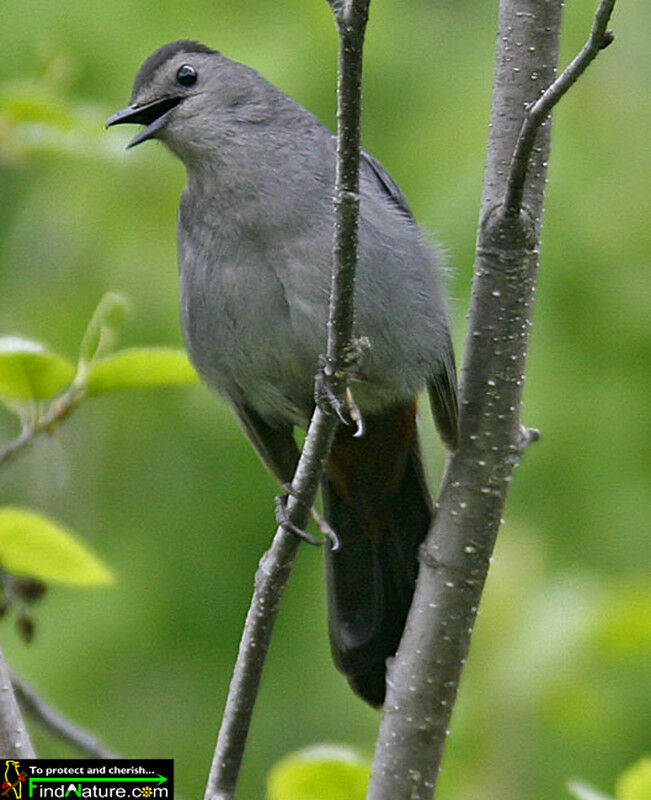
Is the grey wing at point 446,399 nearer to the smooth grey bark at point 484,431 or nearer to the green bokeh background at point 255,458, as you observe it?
the smooth grey bark at point 484,431

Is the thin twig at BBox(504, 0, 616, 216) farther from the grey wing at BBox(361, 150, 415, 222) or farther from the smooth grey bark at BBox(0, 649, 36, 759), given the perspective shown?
the smooth grey bark at BBox(0, 649, 36, 759)

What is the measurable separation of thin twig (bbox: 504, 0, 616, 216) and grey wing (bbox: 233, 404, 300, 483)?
45.5 inches

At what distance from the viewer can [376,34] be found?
4.62 m

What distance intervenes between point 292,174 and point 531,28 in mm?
859

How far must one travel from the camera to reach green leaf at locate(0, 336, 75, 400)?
2580mm

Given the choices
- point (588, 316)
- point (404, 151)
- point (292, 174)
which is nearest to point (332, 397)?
point (292, 174)

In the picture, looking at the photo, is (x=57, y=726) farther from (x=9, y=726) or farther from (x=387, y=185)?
(x=387, y=185)

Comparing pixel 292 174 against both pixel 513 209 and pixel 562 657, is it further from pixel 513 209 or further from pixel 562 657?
pixel 562 657

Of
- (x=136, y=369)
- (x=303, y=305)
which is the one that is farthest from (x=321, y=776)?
(x=303, y=305)

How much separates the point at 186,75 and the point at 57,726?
1661 millimetres

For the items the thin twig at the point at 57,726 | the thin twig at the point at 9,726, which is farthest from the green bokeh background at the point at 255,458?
the thin twig at the point at 9,726

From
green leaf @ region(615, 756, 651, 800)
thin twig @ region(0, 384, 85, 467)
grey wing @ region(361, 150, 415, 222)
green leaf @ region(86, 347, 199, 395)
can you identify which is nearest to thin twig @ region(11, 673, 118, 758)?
thin twig @ region(0, 384, 85, 467)

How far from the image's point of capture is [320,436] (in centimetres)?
258

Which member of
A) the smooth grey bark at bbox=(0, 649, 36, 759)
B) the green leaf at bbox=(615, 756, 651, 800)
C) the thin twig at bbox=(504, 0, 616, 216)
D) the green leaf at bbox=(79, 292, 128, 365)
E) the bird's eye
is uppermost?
the bird's eye
